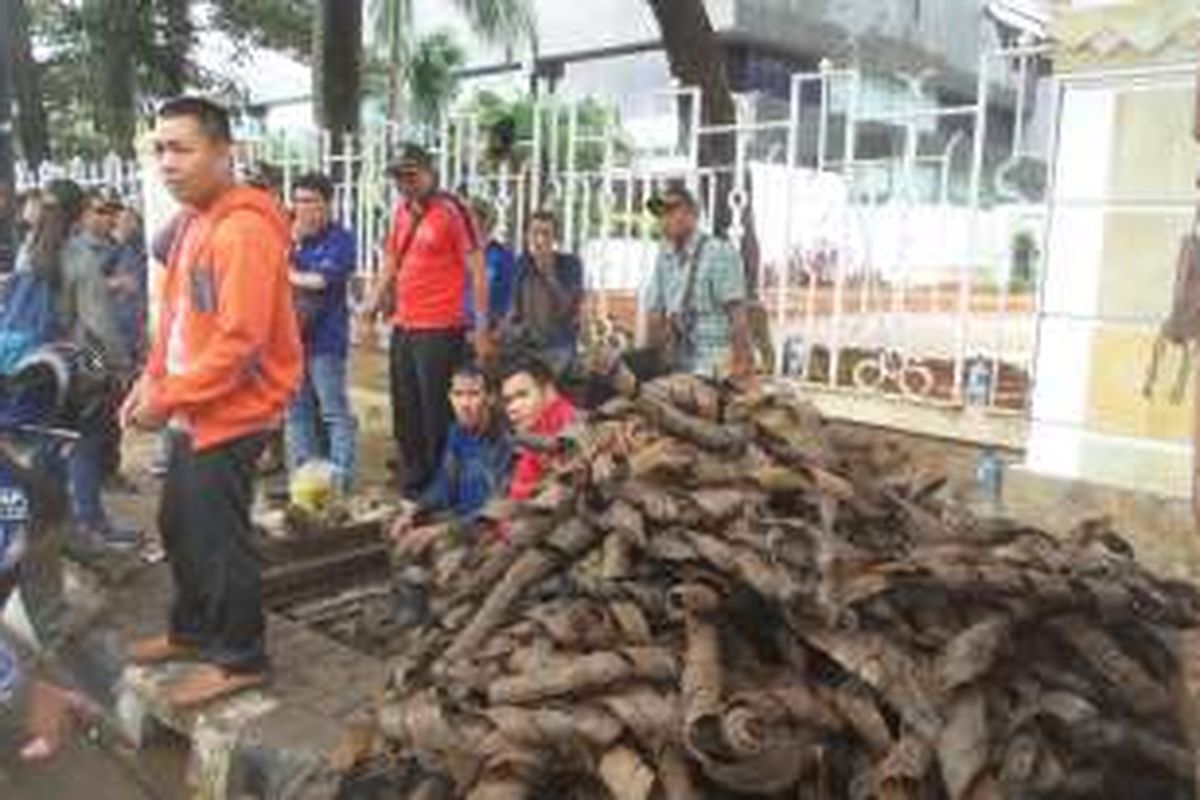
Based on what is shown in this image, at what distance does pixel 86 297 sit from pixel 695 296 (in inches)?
112

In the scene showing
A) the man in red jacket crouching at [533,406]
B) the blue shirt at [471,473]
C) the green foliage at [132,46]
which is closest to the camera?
the man in red jacket crouching at [533,406]

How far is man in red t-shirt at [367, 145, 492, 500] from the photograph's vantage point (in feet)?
23.1

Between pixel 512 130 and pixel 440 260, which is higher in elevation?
pixel 512 130

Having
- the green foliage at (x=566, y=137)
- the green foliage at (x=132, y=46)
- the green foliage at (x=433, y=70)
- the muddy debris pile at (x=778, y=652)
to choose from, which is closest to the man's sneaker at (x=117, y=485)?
the green foliage at (x=566, y=137)

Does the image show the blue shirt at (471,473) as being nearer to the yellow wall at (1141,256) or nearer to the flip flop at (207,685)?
the flip flop at (207,685)

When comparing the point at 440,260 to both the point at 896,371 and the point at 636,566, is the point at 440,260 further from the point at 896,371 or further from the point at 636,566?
the point at 636,566

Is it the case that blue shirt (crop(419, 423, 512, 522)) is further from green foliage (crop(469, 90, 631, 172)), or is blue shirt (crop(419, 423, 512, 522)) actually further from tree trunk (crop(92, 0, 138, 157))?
tree trunk (crop(92, 0, 138, 157))

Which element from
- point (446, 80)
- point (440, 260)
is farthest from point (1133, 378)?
point (446, 80)

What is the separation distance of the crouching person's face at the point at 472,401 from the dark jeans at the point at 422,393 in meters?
1.52

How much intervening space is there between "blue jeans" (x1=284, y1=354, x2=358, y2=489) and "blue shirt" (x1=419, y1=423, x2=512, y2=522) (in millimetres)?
2005

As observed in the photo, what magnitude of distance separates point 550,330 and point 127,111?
11538 mm

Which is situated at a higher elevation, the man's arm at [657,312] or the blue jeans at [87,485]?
the man's arm at [657,312]

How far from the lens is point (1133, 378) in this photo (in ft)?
15.4

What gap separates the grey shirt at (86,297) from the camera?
7.11m
